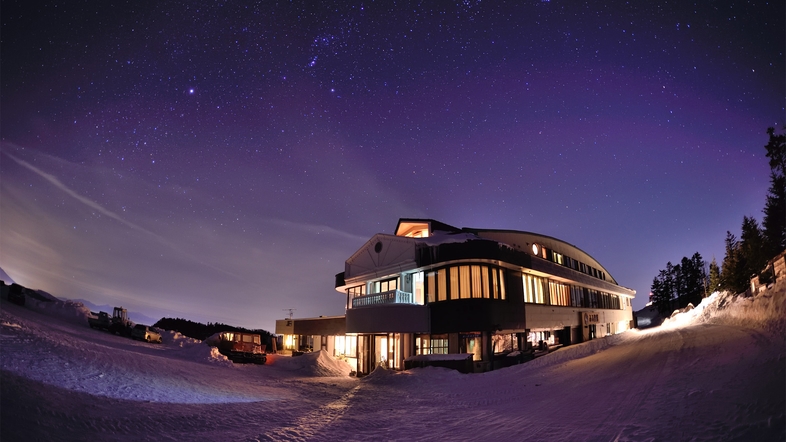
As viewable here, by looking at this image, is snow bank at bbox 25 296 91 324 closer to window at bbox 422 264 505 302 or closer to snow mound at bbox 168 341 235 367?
snow mound at bbox 168 341 235 367

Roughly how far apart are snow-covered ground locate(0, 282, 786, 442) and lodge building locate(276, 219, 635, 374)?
680 centimetres

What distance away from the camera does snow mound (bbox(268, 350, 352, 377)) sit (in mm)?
30812

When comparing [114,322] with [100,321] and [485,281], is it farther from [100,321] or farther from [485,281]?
[485,281]

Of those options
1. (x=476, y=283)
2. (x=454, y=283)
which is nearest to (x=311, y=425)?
(x=454, y=283)

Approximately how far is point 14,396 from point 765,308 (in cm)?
2233

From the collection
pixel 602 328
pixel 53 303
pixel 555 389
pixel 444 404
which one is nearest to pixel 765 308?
pixel 555 389

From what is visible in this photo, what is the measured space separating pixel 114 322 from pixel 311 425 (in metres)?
30.2

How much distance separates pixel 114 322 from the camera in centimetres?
3344

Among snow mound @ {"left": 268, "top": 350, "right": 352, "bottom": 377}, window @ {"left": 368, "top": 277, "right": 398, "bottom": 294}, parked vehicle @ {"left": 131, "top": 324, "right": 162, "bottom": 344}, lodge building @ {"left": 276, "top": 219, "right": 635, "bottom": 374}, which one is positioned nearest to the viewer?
lodge building @ {"left": 276, "top": 219, "right": 635, "bottom": 374}

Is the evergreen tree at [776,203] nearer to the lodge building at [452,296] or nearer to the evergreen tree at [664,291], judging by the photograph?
the lodge building at [452,296]

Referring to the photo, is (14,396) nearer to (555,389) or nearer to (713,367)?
(555,389)

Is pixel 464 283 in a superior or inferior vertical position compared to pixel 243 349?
superior

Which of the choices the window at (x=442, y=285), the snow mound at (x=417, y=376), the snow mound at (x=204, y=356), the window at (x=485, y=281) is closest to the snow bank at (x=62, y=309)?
the snow mound at (x=204, y=356)

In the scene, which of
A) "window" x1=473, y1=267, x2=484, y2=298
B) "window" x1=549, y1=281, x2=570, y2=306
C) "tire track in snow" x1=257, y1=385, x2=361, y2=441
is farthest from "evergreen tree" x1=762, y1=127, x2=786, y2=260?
"tire track in snow" x1=257, y1=385, x2=361, y2=441
